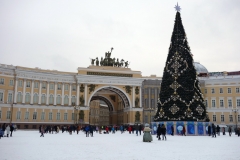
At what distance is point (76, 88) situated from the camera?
54688 mm

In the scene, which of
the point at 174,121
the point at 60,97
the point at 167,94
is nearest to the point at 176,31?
the point at 167,94

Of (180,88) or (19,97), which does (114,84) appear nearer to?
(19,97)

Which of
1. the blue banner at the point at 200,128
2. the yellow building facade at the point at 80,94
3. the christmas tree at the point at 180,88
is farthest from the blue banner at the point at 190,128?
the yellow building facade at the point at 80,94

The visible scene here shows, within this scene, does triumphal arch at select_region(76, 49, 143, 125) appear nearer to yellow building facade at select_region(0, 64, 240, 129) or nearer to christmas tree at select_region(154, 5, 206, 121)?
yellow building facade at select_region(0, 64, 240, 129)

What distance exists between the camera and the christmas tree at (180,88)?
29.0 m

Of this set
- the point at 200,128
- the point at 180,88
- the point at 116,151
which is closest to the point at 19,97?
the point at 180,88

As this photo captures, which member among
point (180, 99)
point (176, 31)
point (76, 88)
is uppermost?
point (176, 31)

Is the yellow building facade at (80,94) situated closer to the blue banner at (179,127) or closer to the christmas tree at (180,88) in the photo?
the christmas tree at (180,88)

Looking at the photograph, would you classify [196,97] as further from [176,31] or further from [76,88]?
[76,88]

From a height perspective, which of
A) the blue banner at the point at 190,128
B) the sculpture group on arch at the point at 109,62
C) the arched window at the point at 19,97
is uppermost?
the sculpture group on arch at the point at 109,62

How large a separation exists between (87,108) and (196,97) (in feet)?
96.0

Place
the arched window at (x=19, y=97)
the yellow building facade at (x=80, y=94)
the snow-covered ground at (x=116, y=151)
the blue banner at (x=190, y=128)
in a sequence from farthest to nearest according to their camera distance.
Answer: the arched window at (x=19, y=97) < the yellow building facade at (x=80, y=94) < the blue banner at (x=190, y=128) < the snow-covered ground at (x=116, y=151)

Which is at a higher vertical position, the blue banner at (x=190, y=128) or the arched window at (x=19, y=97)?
the arched window at (x=19, y=97)

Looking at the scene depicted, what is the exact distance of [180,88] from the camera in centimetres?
2950
